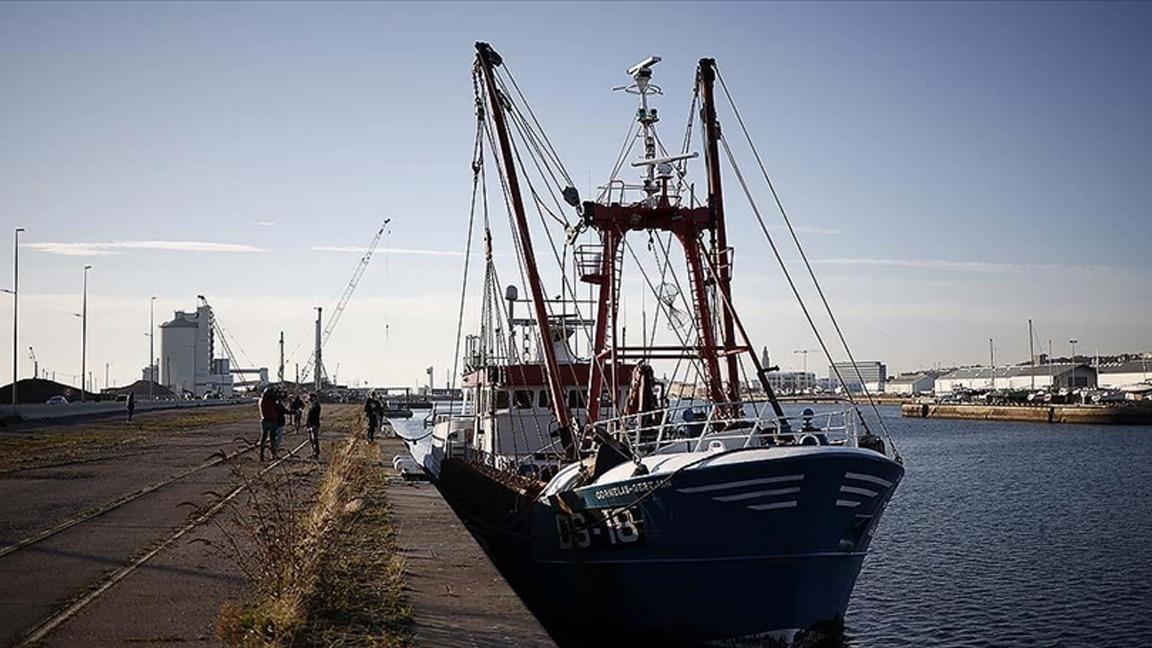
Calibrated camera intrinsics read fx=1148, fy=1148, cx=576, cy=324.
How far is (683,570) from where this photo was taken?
17359mm

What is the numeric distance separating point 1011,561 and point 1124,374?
166 meters

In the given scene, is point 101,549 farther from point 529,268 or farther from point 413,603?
point 529,268

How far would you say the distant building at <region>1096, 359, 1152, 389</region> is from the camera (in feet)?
563

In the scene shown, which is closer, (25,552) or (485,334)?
(25,552)

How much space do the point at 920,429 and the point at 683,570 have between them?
329 ft

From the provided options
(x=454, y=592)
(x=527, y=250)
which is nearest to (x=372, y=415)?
(x=527, y=250)

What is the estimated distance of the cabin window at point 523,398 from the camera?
95.8ft

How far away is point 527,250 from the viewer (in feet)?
86.9

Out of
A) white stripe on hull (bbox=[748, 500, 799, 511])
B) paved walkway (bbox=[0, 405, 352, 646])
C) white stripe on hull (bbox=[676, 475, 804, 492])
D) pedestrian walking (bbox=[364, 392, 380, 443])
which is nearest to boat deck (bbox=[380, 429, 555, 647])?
paved walkway (bbox=[0, 405, 352, 646])

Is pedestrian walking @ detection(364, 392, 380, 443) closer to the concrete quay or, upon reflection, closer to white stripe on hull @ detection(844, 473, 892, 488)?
white stripe on hull @ detection(844, 473, 892, 488)

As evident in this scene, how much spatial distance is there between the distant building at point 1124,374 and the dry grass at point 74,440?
14970 centimetres

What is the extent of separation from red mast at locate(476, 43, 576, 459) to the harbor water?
282 inches

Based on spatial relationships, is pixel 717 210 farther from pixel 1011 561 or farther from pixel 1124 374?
pixel 1124 374

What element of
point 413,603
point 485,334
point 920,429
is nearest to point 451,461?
point 485,334
